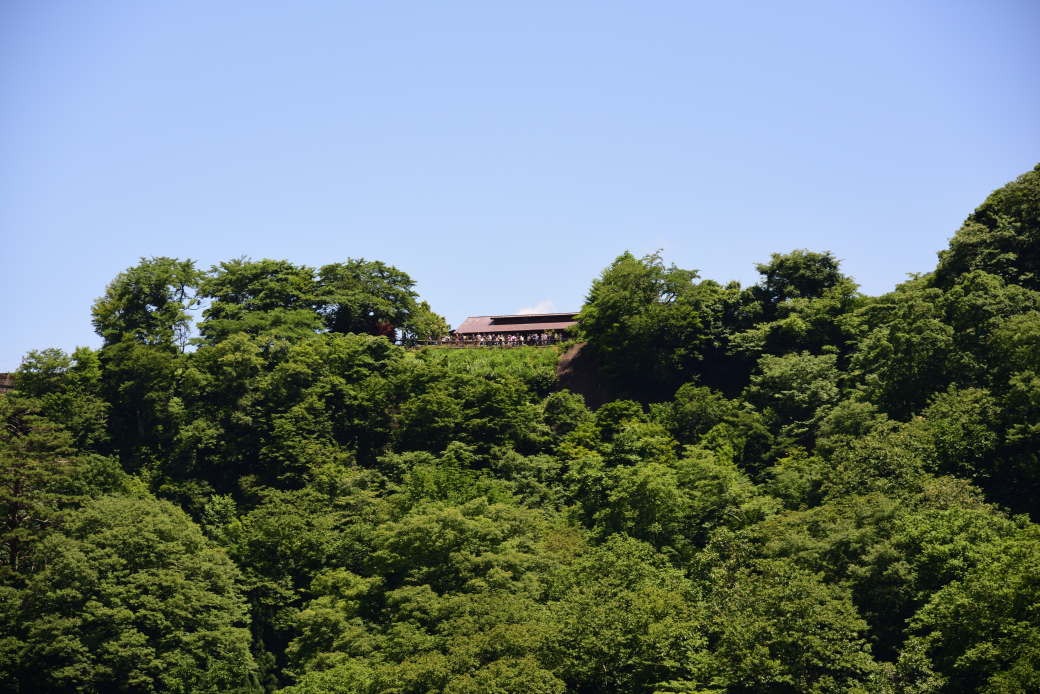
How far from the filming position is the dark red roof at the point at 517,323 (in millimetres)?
51719

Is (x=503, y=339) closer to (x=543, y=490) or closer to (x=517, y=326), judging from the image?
(x=517, y=326)

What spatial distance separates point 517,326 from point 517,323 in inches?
19.9

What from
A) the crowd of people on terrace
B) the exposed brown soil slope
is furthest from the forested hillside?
the crowd of people on terrace

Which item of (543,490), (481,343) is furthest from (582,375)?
(543,490)

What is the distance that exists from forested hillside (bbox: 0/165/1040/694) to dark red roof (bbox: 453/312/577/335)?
3.12 m

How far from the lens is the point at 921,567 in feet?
77.5

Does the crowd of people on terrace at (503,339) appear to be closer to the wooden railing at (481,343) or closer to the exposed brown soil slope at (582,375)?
the wooden railing at (481,343)

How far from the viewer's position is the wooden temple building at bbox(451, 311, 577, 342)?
51.0 meters

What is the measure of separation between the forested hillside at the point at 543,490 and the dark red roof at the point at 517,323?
3.12 metres

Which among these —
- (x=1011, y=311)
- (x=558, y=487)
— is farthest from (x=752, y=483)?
(x=1011, y=311)

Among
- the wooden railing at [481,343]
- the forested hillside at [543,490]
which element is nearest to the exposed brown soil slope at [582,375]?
the forested hillside at [543,490]

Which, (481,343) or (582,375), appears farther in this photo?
(481,343)

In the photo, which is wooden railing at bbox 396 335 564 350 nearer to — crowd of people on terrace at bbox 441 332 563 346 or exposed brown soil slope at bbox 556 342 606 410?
crowd of people on terrace at bbox 441 332 563 346

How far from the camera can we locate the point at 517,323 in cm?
5309
